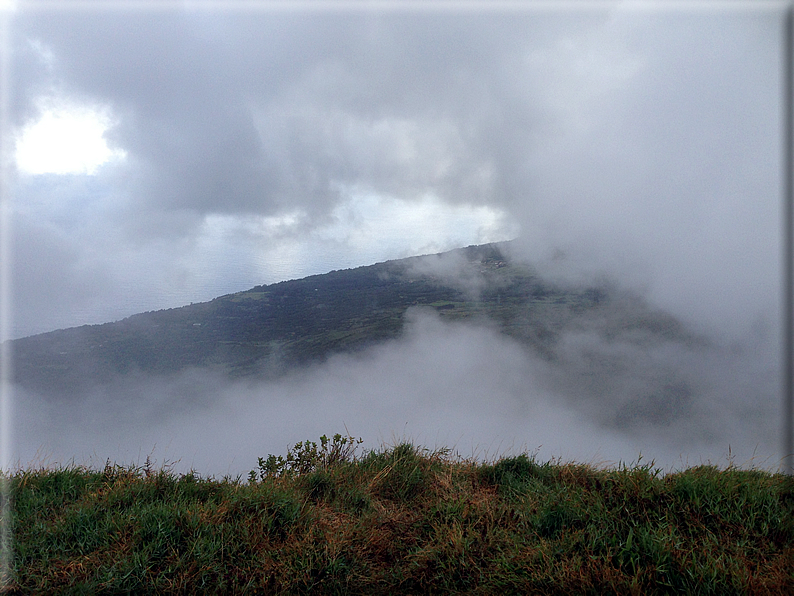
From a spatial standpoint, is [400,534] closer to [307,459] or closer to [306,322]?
[307,459]

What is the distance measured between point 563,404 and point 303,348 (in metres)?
52.2

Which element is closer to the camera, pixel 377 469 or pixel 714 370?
pixel 377 469

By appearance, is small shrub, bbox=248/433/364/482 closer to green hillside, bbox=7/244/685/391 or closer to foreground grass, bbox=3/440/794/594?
foreground grass, bbox=3/440/794/594

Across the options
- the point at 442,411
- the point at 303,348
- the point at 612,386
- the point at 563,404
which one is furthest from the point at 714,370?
the point at 303,348

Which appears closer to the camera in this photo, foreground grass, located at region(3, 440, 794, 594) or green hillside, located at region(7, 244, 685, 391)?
foreground grass, located at region(3, 440, 794, 594)

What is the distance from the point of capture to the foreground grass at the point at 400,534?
9.19ft

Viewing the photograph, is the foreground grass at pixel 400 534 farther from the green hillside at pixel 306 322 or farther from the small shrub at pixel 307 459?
the green hillside at pixel 306 322

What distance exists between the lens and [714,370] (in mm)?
73312

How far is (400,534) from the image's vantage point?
11.3 ft

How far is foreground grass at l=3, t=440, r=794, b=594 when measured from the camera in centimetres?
280

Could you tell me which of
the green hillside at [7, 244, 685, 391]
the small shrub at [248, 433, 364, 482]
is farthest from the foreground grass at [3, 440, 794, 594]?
the green hillside at [7, 244, 685, 391]

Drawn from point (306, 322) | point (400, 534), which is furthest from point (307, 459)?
point (306, 322)

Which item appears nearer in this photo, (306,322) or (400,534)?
(400,534)

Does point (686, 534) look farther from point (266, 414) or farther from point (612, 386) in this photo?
point (266, 414)
